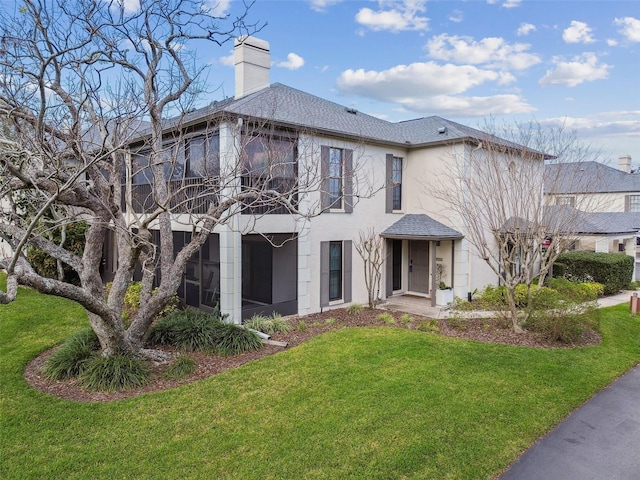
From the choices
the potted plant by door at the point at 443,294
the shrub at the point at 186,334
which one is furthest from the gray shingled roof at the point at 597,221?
the shrub at the point at 186,334

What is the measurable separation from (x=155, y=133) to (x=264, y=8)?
3282mm

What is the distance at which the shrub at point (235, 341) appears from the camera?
8.60 metres

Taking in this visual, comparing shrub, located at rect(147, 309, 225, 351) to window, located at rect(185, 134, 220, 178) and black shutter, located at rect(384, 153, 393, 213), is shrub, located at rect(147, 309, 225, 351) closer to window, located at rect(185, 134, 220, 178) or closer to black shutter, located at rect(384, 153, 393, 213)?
window, located at rect(185, 134, 220, 178)

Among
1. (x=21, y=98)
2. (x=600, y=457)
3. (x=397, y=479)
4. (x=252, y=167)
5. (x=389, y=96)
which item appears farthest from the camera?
(x=389, y=96)

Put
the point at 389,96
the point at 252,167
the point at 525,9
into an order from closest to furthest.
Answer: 1. the point at 252,167
2. the point at 525,9
3. the point at 389,96

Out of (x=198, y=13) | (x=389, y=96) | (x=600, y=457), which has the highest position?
(x=389, y=96)

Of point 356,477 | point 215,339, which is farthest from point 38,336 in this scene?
point 356,477

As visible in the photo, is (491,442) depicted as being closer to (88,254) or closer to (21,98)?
(88,254)

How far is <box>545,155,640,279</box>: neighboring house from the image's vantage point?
11.4 m

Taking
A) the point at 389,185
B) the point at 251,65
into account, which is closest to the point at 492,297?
the point at 389,185

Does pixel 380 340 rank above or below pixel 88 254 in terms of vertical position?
below

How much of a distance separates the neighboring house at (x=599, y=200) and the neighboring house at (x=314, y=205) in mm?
2493

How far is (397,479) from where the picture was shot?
14.9 ft

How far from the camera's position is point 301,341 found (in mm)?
9672
